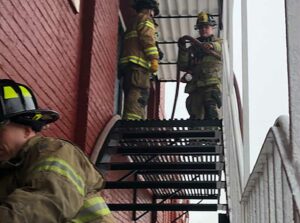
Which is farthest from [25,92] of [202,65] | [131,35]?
[202,65]

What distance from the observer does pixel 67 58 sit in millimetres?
→ 5496

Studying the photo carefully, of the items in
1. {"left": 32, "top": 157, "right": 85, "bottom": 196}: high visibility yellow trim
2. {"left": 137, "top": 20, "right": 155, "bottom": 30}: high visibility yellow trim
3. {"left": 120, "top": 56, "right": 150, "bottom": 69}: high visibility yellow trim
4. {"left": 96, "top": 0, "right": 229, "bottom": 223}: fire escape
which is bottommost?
{"left": 32, "top": 157, "right": 85, "bottom": 196}: high visibility yellow trim

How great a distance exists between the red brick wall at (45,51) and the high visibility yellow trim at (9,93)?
140 cm

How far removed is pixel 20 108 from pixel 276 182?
102 cm

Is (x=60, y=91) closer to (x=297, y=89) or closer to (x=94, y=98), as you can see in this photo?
A: (x=94, y=98)

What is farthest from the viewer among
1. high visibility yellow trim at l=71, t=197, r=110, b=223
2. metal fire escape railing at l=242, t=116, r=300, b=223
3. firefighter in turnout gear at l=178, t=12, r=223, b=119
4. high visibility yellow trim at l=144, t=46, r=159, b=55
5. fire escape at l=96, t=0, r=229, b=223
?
firefighter in turnout gear at l=178, t=12, r=223, b=119

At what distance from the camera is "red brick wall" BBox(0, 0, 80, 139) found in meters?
3.97

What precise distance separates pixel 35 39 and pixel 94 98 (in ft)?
5.78

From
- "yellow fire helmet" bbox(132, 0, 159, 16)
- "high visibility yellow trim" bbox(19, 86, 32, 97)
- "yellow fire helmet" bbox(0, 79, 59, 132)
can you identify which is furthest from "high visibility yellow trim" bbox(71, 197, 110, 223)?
"yellow fire helmet" bbox(132, 0, 159, 16)

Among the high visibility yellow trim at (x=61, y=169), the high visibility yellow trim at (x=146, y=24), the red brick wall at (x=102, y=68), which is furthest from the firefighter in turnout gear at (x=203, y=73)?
the high visibility yellow trim at (x=61, y=169)

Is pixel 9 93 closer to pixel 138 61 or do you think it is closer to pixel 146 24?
pixel 138 61

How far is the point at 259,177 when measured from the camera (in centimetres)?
281

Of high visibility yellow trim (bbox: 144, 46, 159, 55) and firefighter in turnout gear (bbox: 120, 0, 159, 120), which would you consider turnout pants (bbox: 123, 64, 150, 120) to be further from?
high visibility yellow trim (bbox: 144, 46, 159, 55)

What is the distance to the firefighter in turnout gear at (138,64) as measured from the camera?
24.4 feet
